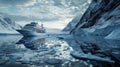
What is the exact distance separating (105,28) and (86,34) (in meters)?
22.5

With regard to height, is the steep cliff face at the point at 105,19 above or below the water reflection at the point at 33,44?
above

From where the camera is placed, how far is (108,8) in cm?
7538

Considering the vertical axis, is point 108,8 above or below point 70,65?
above

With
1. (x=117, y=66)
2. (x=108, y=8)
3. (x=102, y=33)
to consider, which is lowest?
(x=117, y=66)

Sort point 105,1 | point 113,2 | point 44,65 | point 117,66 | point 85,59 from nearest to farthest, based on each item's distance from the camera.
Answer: point 117,66 → point 44,65 → point 85,59 → point 113,2 → point 105,1

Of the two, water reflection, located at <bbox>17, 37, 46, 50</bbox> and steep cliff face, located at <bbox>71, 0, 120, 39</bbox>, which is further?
steep cliff face, located at <bbox>71, 0, 120, 39</bbox>

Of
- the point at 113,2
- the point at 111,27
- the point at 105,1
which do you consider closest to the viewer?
Result: the point at 111,27

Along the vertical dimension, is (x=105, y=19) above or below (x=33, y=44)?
above

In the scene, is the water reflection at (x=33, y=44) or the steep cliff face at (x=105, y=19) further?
the steep cliff face at (x=105, y=19)

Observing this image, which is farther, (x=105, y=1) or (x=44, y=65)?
(x=105, y=1)

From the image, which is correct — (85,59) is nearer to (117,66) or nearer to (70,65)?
(70,65)

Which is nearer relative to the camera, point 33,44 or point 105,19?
point 33,44

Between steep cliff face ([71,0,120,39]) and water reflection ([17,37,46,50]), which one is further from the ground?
steep cliff face ([71,0,120,39])

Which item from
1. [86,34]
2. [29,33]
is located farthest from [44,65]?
[29,33]
